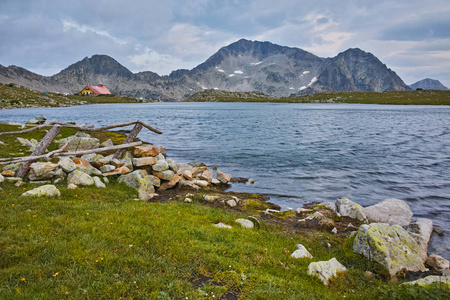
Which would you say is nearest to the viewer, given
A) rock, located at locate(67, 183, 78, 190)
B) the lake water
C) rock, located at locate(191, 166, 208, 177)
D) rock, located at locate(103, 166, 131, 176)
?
rock, located at locate(67, 183, 78, 190)

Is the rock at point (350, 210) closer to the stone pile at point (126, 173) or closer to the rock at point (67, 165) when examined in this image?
the stone pile at point (126, 173)

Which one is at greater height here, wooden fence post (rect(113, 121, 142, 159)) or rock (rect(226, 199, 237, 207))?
wooden fence post (rect(113, 121, 142, 159))

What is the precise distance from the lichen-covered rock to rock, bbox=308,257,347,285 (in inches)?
571

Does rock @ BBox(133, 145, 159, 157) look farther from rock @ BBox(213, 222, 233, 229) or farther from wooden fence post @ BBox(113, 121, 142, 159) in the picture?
rock @ BBox(213, 222, 233, 229)

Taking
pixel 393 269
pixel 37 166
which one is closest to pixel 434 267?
pixel 393 269

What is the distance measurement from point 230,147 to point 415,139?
128ft

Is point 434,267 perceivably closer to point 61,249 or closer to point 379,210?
point 379,210

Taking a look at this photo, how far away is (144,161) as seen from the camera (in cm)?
2153

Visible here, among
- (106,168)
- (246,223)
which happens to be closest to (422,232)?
(246,223)

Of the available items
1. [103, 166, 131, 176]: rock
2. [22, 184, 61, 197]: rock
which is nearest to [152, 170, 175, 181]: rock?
[103, 166, 131, 176]: rock

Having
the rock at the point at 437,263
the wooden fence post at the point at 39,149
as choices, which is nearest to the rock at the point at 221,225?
the rock at the point at 437,263

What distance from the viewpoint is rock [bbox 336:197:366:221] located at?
56.9 feet

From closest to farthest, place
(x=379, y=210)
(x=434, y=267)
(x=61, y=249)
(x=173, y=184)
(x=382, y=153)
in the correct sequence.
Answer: (x=61, y=249) < (x=434, y=267) < (x=379, y=210) < (x=173, y=184) < (x=382, y=153)

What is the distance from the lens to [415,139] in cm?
5178
